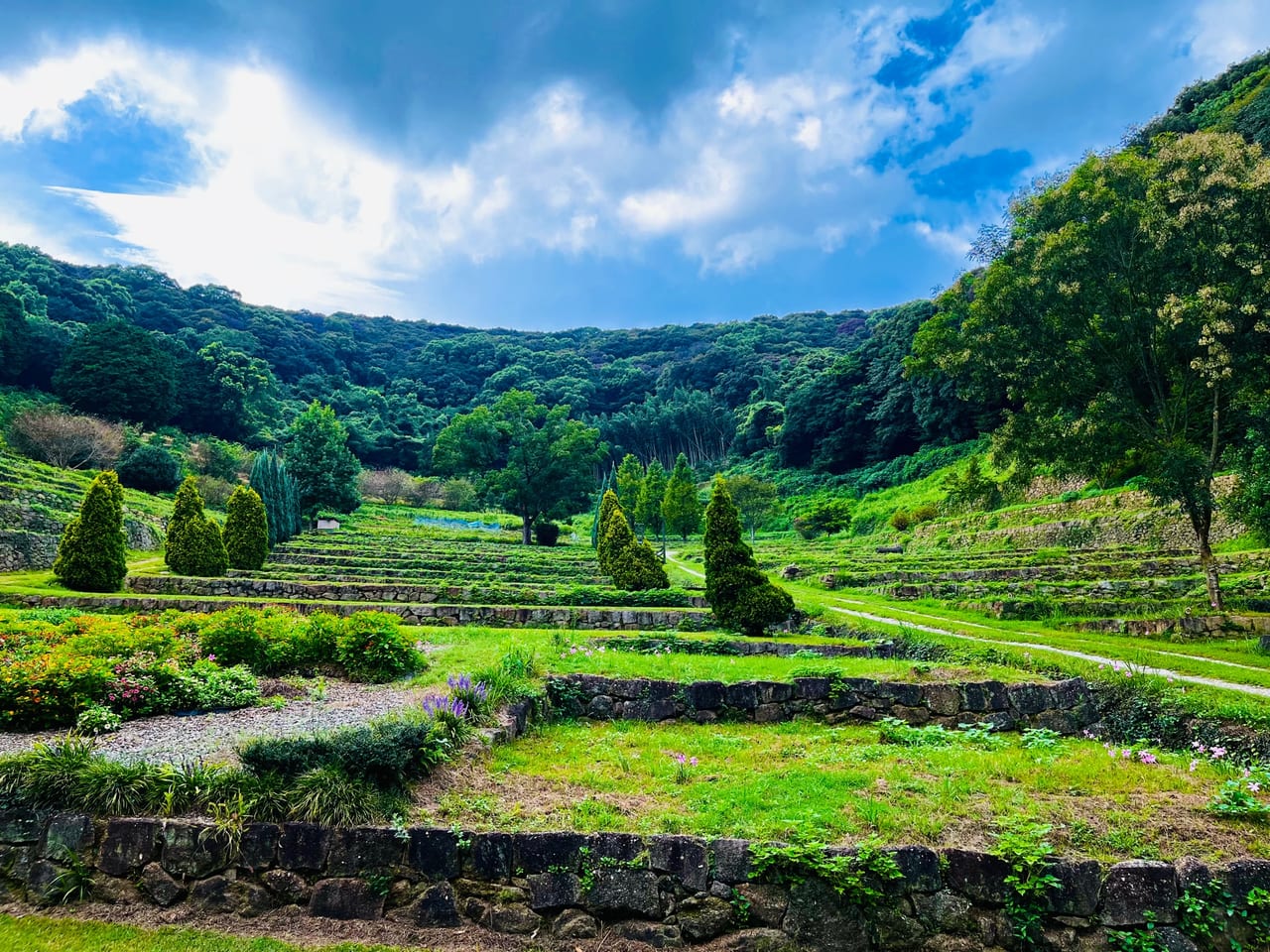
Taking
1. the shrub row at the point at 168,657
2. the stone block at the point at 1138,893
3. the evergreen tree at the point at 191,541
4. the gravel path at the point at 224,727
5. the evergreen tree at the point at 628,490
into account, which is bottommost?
the stone block at the point at 1138,893

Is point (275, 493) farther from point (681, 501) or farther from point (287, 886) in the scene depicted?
point (287, 886)

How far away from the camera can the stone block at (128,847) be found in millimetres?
4977

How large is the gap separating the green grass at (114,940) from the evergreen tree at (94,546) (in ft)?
48.7

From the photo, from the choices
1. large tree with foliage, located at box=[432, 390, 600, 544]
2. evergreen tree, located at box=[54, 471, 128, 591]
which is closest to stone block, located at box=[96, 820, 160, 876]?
evergreen tree, located at box=[54, 471, 128, 591]

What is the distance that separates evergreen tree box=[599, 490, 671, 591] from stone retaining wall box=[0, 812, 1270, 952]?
45.3ft

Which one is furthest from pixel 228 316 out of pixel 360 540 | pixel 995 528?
pixel 995 528

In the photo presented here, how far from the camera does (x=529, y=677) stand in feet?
28.4

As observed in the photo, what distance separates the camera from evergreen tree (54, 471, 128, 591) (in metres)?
16.5

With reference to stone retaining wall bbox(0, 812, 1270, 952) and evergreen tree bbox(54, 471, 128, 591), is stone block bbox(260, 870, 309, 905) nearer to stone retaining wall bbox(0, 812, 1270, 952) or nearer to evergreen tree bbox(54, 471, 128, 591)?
stone retaining wall bbox(0, 812, 1270, 952)

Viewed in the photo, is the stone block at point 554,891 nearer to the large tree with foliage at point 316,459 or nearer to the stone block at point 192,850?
the stone block at point 192,850

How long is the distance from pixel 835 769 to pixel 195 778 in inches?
213

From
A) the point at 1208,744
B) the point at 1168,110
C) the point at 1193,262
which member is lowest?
the point at 1208,744

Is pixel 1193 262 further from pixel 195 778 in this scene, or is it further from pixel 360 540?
pixel 360 540

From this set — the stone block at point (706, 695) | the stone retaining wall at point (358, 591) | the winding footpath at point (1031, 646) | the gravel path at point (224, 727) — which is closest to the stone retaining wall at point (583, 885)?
the gravel path at point (224, 727)
